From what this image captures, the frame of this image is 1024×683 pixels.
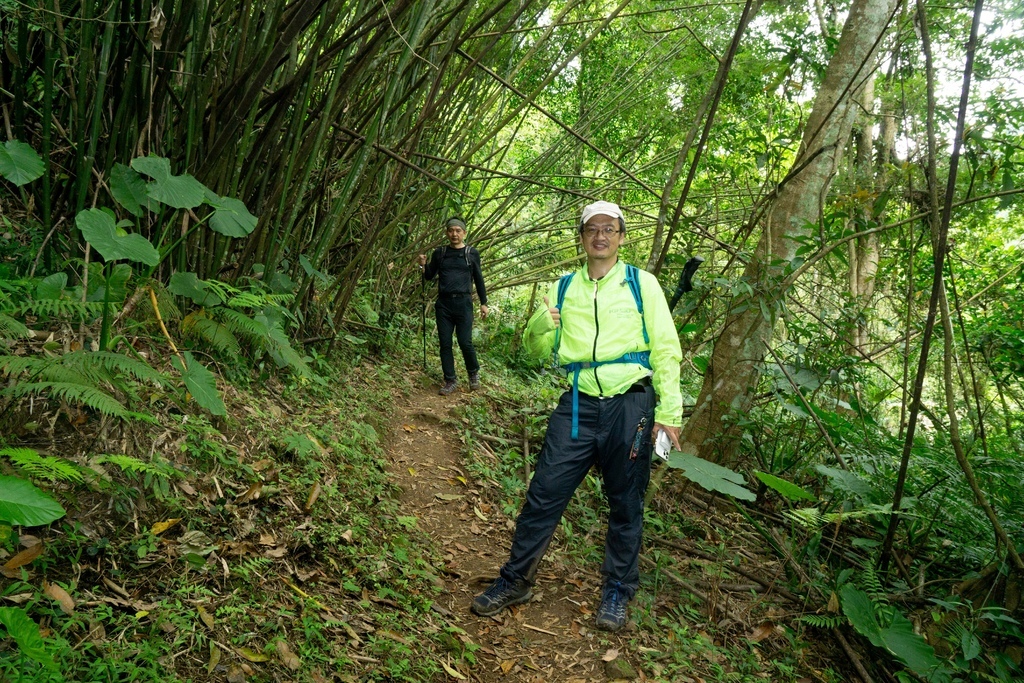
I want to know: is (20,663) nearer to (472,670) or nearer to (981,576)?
(472,670)

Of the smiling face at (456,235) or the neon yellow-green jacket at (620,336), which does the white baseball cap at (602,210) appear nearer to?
the neon yellow-green jacket at (620,336)

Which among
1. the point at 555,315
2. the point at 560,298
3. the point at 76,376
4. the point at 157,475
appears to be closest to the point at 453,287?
the point at 560,298

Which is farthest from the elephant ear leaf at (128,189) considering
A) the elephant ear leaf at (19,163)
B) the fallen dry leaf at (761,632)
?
the fallen dry leaf at (761,632)

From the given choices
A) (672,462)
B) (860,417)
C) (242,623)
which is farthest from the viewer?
(860,417)

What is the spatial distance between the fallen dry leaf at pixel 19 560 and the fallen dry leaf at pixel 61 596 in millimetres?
76

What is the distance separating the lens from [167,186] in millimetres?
2709

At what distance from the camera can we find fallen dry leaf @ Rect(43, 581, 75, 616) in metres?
1.81

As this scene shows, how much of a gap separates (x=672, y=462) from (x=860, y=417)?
197cm

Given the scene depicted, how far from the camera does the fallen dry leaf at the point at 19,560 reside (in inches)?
70.4

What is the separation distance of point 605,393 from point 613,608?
0.97 m

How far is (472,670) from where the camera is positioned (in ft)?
8.26

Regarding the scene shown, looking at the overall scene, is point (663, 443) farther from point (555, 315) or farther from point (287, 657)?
point (287, 657)

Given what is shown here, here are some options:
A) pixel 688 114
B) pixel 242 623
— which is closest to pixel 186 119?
pixel 242 623

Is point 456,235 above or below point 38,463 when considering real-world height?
above
